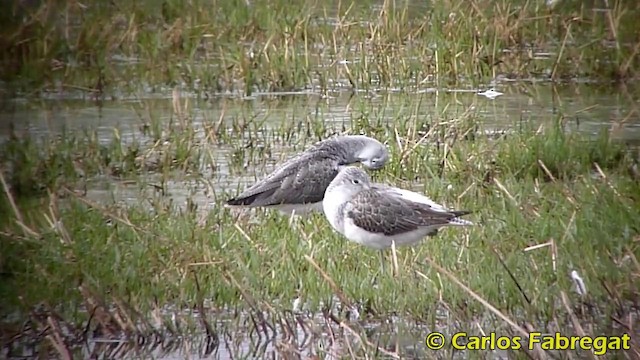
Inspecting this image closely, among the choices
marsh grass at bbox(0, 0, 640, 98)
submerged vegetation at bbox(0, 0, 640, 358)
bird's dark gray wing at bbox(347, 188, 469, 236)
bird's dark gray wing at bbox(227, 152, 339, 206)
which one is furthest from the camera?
marsh grass at bbox(0, 0, 640, 98)

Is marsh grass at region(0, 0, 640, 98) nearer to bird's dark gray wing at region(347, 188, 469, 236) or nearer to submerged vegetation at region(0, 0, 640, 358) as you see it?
submerged vegetation at region(0, 0, 640, 358)

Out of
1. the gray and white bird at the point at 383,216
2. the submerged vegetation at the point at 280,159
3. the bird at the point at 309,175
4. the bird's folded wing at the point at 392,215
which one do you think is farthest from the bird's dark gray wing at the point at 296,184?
the bird's folded wing at the point at 392,215

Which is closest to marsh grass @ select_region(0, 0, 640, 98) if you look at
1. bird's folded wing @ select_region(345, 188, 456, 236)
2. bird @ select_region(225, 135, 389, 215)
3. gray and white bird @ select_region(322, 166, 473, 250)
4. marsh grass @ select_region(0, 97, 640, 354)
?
marsh grass @ select_region(0, 97, 640, 354)

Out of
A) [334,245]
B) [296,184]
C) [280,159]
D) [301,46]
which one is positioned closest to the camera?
[334,245]

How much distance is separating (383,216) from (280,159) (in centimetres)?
266

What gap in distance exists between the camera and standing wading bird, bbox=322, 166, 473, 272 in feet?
23.3

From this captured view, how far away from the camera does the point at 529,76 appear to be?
1238 cm

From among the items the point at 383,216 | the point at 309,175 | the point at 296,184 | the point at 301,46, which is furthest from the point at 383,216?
the point at 301,46

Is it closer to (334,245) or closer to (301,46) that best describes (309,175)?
(334,245)

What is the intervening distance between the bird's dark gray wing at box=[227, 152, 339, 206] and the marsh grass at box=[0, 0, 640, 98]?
133 inches

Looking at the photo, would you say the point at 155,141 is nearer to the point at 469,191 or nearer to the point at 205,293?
the point at 469,191

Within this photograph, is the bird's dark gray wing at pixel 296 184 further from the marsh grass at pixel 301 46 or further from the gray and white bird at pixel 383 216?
the marsh grass at pixel 301 46

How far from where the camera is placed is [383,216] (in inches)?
281

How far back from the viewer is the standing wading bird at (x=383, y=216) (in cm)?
711
